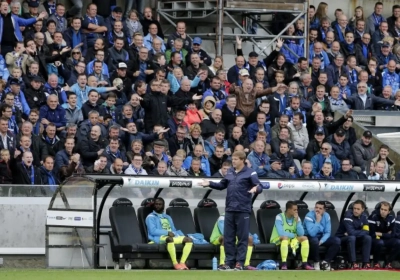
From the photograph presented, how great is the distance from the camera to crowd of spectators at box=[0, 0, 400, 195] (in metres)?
22.9

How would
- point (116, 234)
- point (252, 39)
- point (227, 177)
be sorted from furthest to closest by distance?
point (252, 39), point (116, 234), point (227, 177)

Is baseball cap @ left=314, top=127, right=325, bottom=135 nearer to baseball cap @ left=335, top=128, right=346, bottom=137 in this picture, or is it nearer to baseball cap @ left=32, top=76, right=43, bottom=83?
baseball cap @ left=335, top=128, right=346, bottom=137

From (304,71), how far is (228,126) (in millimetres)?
3436

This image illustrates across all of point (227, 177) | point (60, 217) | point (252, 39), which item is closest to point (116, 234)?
point (60, 217)

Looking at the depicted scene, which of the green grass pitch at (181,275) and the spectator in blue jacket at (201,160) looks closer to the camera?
the green grass pitch at (181,275)

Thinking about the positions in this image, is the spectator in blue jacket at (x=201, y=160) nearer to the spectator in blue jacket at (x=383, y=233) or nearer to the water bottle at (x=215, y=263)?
the water bottle at (x=215, y=263)

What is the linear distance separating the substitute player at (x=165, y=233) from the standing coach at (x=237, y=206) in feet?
4.26

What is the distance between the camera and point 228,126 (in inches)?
1004

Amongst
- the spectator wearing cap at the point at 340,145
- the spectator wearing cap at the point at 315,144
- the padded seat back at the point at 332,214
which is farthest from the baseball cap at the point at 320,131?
the padded seat back at the point at 332,214

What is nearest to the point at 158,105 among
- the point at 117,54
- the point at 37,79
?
the point at 117,54

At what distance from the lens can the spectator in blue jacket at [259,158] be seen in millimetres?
24484

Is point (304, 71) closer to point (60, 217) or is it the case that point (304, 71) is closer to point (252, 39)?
point (252, 39)

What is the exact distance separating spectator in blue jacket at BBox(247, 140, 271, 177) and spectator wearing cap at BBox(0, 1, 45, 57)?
4.85 m

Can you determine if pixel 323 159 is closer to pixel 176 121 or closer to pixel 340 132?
pixel 340 132
